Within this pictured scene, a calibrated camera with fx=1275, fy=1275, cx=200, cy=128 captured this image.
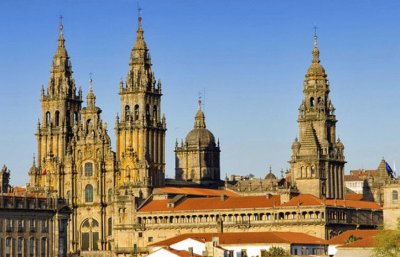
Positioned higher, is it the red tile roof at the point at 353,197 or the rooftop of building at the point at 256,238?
the red tile roof at the point at 353,197

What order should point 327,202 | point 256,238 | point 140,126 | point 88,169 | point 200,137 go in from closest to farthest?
point 256,238
point 327,202
point 140,126
point 88,169
point 200,137

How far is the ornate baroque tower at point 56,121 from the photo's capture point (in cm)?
16925

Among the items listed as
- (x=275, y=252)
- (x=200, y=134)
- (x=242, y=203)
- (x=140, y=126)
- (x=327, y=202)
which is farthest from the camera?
(x=200, y=134)

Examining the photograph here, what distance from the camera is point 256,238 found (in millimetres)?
129625

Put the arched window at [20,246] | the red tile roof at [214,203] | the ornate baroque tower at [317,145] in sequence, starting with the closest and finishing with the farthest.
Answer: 1. the arched window at [20,246]
2. the red tile roof at [214,203]
3. the ornate baroque tower at [317,145]

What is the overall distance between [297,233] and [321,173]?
66.8 ft

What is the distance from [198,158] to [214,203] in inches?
1198

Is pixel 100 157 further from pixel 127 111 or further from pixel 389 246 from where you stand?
pixel 389 246

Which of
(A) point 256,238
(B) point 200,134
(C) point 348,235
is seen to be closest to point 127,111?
(B) point 200,134

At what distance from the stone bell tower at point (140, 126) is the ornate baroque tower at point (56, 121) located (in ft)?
30.9

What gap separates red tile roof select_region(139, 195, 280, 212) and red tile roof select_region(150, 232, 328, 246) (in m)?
10.3

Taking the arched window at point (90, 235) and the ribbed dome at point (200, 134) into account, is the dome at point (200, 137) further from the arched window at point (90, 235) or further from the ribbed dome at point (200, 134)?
the arched window at point (90, 235)

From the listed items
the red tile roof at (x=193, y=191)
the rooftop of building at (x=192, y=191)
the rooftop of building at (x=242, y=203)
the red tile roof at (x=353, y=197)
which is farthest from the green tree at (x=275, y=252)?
the red tile roof at (x=353, y=197)

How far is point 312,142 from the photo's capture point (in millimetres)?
158500
